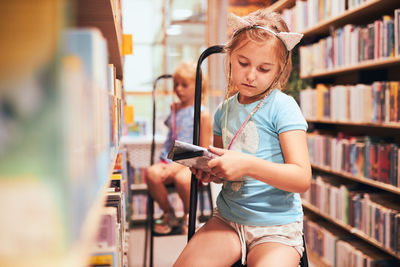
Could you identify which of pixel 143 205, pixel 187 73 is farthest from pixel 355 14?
pixel 143 205

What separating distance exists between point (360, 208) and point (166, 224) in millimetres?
1278

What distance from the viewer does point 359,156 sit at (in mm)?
2482

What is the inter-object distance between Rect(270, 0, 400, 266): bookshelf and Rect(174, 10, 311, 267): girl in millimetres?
1225

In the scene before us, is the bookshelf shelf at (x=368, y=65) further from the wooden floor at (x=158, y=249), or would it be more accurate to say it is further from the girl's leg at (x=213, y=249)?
the wooden floor at (x=158, y=249)

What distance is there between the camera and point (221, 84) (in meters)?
5.02

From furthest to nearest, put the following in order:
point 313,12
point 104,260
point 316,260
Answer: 1. point 313,12
2. point 316,260
3. point 104,260

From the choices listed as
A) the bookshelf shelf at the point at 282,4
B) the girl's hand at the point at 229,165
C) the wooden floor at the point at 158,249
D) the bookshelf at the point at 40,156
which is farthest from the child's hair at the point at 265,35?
the bookshelf shelf at the point at 282,4

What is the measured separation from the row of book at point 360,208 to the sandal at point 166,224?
117 centimetres

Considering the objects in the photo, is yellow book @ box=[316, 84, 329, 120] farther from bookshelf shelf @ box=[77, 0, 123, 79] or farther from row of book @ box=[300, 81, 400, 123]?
bookshelf shelf @ box=[77, 0, 123, 79]

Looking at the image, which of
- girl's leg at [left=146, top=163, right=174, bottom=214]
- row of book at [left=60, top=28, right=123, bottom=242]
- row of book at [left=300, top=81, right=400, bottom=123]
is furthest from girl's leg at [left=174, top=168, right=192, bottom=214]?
row of book at [left=60, top=28, right=123, bottom=242]

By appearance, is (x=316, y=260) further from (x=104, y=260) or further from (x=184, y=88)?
(x=104, y=260)

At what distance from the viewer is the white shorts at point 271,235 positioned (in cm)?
109

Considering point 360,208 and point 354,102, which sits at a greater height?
point 354,102

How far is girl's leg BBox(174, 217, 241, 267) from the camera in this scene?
3.57 feet
